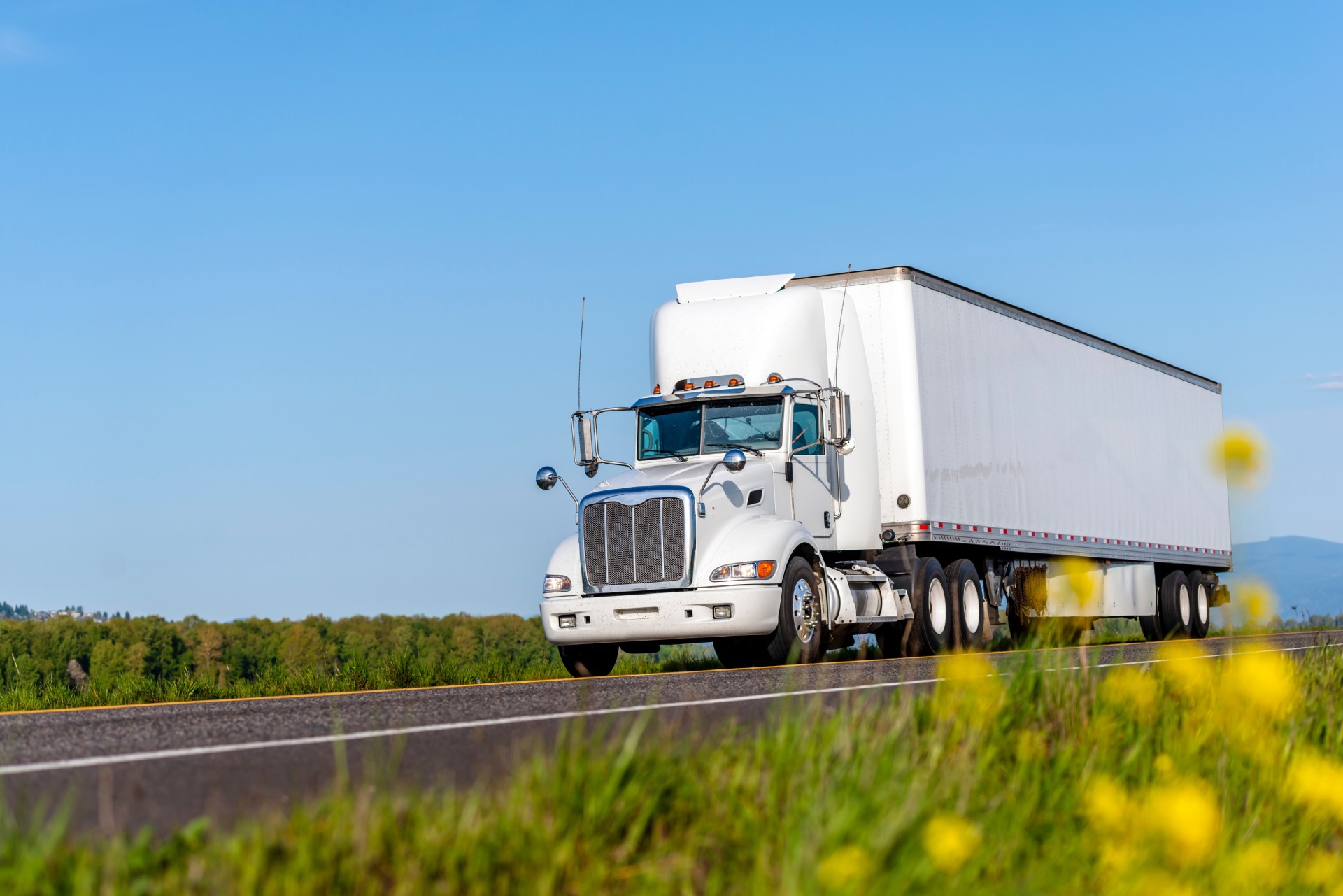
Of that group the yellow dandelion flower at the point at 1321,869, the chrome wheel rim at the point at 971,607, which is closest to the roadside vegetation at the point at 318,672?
the chrome wheel rim at the point at 971,607

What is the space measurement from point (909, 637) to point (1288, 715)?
1150 centimetres

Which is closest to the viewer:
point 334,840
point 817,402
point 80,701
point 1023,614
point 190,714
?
point 334,840

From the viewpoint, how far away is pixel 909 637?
727 inches

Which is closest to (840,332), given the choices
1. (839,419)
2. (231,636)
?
(839,419)

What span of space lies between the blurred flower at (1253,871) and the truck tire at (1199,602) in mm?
23927

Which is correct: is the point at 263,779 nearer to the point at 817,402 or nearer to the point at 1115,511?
the point at 817,402

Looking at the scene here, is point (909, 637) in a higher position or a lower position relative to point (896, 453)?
lower

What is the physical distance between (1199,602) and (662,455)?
51.5 ft

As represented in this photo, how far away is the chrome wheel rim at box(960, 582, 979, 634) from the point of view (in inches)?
771

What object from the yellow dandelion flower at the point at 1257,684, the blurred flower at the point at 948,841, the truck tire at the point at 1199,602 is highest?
the yellow dandelion flower at the point at 1257,684

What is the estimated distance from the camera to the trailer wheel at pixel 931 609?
1825 centimetres

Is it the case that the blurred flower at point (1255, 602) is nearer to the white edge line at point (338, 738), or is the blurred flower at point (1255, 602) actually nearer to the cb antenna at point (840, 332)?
the white edge line at point (338, 738)

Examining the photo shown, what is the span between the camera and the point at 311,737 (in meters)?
7.54

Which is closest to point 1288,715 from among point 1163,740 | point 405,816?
point 1163,740
